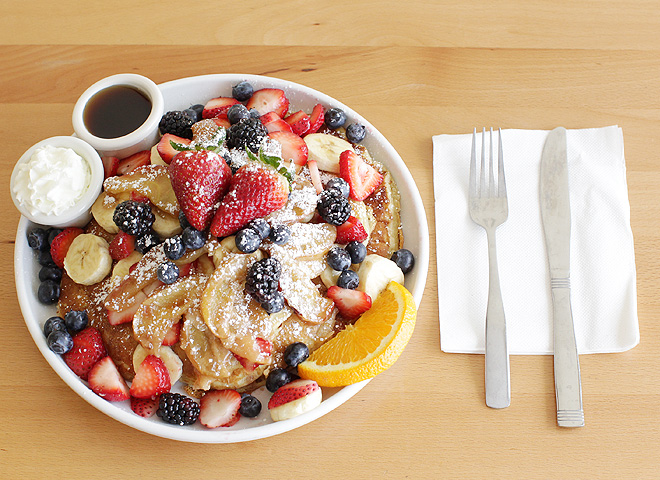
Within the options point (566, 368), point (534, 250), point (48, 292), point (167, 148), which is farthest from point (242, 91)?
point (566, 368)

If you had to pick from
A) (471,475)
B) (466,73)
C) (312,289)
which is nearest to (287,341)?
(312,289)

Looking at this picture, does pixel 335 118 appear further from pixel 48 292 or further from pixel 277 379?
pixel 48 292

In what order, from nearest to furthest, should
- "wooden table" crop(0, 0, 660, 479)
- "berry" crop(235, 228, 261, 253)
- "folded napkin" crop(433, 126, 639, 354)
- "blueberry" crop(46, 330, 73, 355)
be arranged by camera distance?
"berry" crop(235, 228, 261, 253), "blueberry" crop(46, 330, 73, 355), "wooden table" crop(0, 0, 660, 479), "folded napkin" crop(433, 126, 639, 354)

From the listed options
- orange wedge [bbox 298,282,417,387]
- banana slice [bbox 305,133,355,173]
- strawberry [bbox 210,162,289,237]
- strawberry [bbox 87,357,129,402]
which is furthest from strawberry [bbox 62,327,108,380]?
banana slice [bbox 305,133,355,173]

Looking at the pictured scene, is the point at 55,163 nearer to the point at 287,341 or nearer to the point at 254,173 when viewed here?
the point at 254,173

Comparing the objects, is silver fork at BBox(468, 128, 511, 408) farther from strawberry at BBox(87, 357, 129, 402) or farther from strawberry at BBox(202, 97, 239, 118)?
strawberry at BBox(87, 357, 129, 402)

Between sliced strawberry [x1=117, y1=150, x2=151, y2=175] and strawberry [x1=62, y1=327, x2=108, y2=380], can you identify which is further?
sliced strawberry [x1=117, y1=150, x2=151, y2=175]

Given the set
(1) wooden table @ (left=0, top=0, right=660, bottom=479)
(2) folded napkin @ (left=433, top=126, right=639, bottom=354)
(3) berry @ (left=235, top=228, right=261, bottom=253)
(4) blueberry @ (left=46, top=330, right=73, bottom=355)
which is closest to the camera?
(3) berry @ (left=235, top=228, right=261, bottom=253)
